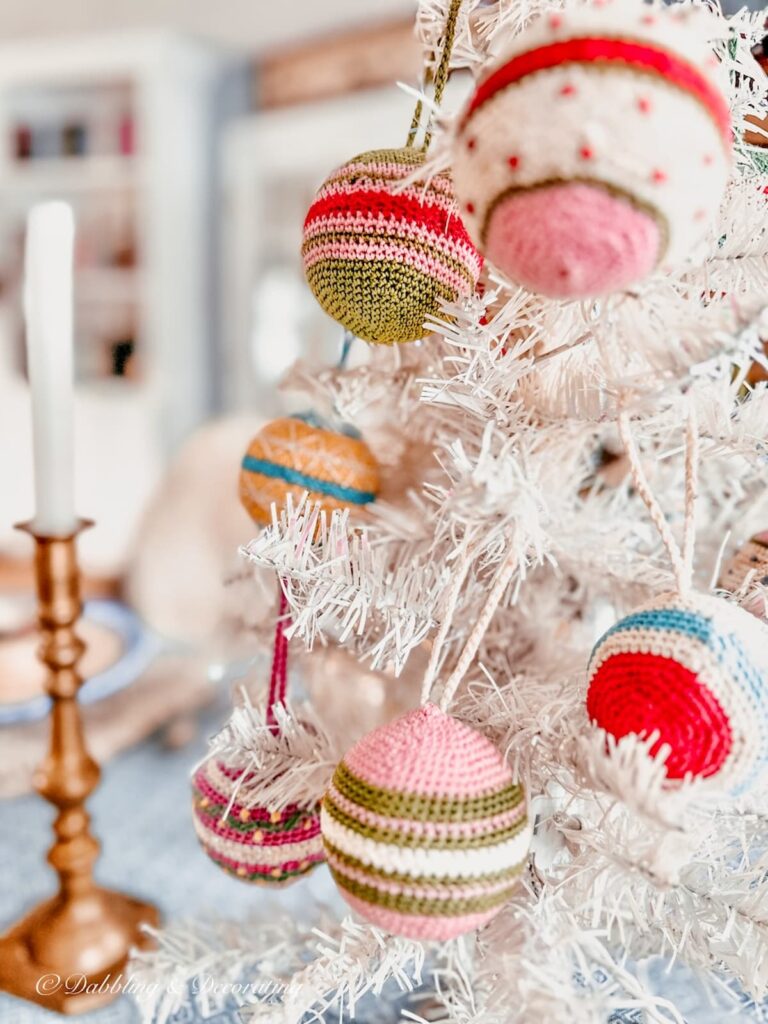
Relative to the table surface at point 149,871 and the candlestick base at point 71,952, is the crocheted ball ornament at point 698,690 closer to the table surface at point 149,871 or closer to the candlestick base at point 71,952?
the table surface at point 149,871

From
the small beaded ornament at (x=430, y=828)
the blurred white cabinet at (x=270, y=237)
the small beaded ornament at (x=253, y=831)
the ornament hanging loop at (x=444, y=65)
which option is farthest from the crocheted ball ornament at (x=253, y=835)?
the blurred white cabinet at (x=270, y=237)

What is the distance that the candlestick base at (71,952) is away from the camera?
1.75ft

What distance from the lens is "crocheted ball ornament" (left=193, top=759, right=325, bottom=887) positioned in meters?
0.45

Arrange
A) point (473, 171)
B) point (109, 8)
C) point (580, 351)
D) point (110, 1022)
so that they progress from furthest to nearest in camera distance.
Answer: point (109, 8)
point (110, 1022)
point (580, 351)
point (473, 171)

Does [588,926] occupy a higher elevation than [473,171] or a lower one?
lower

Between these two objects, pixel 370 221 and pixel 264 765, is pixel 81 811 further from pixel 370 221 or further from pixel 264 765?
pixel 370 221

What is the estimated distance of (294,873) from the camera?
0.47 m

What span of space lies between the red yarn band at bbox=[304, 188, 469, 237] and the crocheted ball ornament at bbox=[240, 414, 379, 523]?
0.40 feet

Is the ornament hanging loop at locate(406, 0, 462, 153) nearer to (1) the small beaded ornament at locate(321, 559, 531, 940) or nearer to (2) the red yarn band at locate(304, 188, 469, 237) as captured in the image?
(2) the red yarn band at locate(304, 188, 469, 237)

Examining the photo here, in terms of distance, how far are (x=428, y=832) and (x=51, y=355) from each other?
0.38 metres

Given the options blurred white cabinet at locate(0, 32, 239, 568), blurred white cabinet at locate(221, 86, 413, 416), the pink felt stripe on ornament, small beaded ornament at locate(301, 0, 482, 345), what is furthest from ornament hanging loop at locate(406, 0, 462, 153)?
blurred white cabinet at locate(0, 32, 239, 568)

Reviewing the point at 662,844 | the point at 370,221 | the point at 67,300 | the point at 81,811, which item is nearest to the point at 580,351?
the point at 370,221

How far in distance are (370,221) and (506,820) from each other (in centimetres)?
25

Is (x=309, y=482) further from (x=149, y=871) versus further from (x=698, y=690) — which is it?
(x=149, y=871)
